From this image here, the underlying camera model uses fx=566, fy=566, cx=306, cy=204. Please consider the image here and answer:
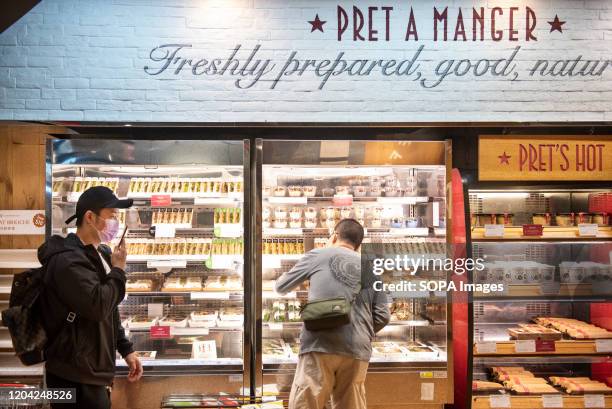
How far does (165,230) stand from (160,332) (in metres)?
0.80

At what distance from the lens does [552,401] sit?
4480 millimetres

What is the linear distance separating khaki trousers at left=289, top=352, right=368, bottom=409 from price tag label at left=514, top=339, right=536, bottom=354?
144cm

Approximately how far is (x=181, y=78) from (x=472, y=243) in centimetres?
304

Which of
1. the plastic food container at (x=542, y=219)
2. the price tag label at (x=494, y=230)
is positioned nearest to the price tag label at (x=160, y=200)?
the price tag label at (x=494, y=230)

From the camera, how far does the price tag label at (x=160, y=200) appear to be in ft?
14.7

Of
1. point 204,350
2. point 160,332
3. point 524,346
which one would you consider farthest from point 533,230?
point 160,332

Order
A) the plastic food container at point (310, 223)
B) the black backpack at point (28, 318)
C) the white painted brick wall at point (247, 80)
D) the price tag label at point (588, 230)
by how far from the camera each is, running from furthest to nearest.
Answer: the white painted brick wall at point (247, 80) → the plastic food container at point (310, 223) → the price tag label at point (588, 230) → the black backpack at point (28, 318)

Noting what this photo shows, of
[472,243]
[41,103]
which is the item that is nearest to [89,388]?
[472,243]

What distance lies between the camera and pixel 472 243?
453cm

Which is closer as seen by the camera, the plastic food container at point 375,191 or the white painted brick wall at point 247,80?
the plastic food container at point 375,191

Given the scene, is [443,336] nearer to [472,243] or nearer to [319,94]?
[472,243]

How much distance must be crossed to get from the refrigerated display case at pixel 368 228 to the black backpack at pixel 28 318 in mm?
1713

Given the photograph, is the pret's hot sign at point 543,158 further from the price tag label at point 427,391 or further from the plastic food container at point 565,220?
the price tag label at point 427,391

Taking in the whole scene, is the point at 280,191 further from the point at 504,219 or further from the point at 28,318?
the point at 28,318
